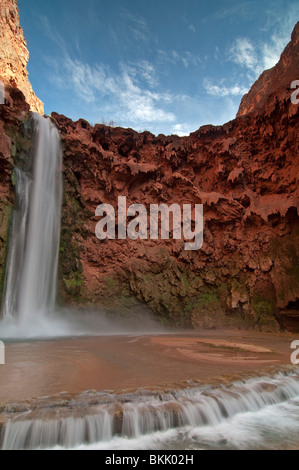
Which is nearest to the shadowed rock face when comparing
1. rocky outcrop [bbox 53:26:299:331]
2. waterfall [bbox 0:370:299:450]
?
rocky outcrop [bbox 53:26:299:331]

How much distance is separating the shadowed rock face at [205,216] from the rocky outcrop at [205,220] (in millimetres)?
52

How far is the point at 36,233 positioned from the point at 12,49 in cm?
1514

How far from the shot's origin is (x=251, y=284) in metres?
13.6

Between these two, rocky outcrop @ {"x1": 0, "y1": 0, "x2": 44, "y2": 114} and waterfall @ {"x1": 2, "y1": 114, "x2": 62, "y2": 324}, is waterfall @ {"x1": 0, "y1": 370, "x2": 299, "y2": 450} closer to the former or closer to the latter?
waterfall @ {"x1": 2, "y1": 114, "x2": 62, "y2": 324}

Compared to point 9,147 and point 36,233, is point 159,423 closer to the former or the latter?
point 36,233

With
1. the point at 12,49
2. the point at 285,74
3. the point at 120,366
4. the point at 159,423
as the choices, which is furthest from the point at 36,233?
the point at 12,49

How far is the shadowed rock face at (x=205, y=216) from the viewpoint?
13109 millimetres

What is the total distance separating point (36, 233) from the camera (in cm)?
1251

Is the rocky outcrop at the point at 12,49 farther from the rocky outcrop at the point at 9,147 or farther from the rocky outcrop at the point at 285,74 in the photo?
the rocky outcrop at the point at 285,74

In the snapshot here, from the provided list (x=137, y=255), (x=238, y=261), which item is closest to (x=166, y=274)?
(x=137, y=255)

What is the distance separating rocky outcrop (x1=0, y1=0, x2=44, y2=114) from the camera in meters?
18.2

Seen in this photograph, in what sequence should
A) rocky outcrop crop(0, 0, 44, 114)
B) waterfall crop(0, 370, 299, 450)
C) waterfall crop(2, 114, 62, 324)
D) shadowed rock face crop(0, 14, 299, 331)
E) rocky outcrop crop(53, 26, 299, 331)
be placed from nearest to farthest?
waterfall crop(0, 370, 299, 450), waterfall crop(2, 114, 62, 324), shadowed rock face crop(0, 14, 299, 331), rocky outcrop crop(53, 26, 299, 331), rocky outcrop crop(0, 0, 44, 114)

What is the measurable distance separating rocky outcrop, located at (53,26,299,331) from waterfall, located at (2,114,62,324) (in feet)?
2.40

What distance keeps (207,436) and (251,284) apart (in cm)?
1108
